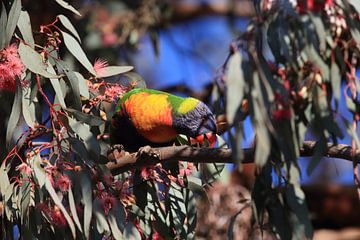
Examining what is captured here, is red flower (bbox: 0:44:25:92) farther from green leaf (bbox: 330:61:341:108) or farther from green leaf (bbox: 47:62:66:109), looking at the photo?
green leaf (bbox: 330:61:341:108)

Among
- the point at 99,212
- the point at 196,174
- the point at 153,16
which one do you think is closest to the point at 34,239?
the point at 99,212

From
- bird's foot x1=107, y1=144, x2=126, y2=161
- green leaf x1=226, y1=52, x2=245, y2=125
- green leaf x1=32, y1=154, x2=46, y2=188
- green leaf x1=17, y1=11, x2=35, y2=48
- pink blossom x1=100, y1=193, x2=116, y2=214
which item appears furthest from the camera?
bird's foot x1=107, y1=144, x2=126, y2=161

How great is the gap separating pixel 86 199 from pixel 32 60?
369mm

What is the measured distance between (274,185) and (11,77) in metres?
0.67

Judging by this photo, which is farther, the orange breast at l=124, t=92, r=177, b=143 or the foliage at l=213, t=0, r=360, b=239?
the orange breast at l=124, t=92, r=177, b=143

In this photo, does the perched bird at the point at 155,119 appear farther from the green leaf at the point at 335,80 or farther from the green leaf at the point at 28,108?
the green leaf at the point at 335,80

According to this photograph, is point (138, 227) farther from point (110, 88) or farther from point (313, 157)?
point (313, 157)

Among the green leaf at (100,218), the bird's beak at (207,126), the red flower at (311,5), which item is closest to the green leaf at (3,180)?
the green leaf at (100,218)

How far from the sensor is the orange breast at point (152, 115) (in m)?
2.03

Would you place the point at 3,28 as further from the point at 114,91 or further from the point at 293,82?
the point at 293,82

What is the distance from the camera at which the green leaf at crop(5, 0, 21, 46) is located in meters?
1.88

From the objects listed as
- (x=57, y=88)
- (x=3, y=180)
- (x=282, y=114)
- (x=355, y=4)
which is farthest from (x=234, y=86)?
(x=3, y=180)

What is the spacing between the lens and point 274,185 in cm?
176

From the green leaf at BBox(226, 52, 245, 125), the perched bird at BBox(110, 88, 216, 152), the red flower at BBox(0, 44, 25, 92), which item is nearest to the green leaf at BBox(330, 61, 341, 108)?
the green leaf at BBox(226, 52, 245, 125)
